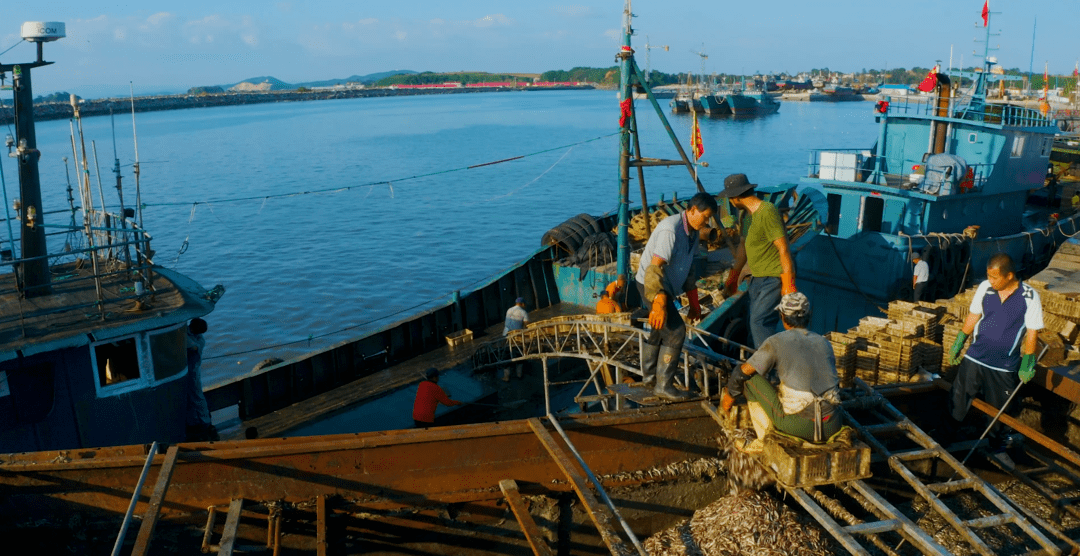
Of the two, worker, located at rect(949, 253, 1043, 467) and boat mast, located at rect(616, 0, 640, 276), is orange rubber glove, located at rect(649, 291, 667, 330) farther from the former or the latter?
boat mast, located at rect(616, 0, 640, 276)

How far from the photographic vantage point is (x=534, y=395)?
16.2m

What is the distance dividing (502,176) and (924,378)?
63.5 meters

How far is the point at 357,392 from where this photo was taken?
16453 mm

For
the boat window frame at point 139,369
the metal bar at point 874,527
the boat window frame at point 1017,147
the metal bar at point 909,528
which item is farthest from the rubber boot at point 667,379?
the boat window frame at point 1017,147

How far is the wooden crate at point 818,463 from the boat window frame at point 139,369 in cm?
856

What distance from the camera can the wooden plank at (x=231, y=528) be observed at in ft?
21.3

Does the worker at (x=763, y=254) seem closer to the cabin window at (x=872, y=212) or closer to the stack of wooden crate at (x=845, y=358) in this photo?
→ the stack of wooden crate at (x=845, y=358)

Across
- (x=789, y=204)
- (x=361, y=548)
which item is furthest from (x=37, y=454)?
(x=789, y=204)

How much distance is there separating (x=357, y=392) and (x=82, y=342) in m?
7.28

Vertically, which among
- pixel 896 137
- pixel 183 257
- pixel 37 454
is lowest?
pixel 183 257

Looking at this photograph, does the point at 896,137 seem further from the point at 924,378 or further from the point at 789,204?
the point at 924,378

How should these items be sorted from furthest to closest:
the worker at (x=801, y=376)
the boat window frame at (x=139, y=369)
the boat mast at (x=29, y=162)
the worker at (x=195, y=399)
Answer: the worker at (x=195, y=399) < the boat mast at (x=29, y=162) < the boat window frame at (x=139, y=369) < the worker at (x=801, y=376)

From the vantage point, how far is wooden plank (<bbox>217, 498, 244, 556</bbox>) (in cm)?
650

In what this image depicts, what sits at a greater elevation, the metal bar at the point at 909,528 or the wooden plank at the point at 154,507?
the metal bar at the point at 909,528
